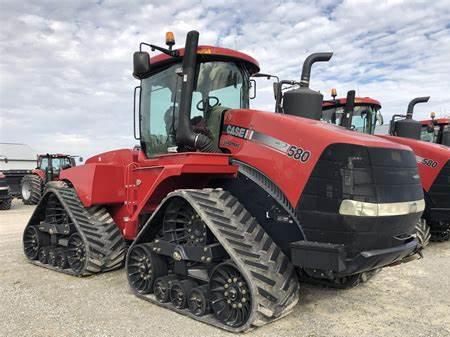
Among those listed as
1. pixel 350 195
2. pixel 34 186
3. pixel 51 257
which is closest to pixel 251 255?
pixel 350 195

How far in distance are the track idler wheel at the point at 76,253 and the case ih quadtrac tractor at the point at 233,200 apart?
0.8 inches

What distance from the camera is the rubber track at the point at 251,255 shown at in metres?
3.83

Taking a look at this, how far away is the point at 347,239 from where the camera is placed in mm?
3811

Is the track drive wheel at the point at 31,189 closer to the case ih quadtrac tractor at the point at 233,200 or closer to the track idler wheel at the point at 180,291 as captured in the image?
the case ih quadtrac tractor at the point at 233,200

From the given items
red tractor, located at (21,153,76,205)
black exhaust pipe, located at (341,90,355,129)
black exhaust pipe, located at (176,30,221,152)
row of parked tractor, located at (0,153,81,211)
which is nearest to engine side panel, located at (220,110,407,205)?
black exhaust pipe, located at (176,30,221,152)

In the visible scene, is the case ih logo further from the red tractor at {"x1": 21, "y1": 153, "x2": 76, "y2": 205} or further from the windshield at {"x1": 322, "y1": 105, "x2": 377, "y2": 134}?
the red tractor at {"x1": 21, "y1": 153, "x2": 76, "y2": 205}

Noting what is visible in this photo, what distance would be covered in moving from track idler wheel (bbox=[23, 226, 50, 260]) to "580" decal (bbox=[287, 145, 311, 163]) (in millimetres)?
4487

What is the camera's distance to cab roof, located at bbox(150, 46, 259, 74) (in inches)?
197

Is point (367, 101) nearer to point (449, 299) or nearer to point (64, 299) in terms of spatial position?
point (449, 299)

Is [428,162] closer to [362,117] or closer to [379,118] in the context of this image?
[362,117]

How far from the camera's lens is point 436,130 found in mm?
11273

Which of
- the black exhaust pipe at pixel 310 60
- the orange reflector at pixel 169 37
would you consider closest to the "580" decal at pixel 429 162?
the black exhaust pipe at pixel 310 60

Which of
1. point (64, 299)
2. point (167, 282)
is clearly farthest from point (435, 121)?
point (64, 299)

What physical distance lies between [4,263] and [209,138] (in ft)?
13.7
